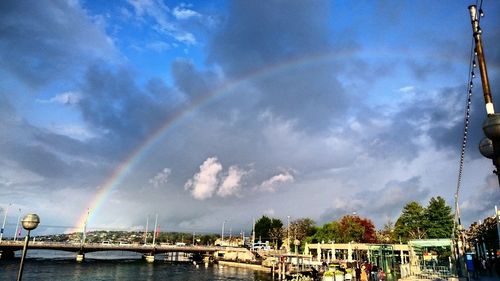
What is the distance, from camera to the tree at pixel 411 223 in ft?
288

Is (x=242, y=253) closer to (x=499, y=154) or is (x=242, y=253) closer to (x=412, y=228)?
(x=412, y=228)

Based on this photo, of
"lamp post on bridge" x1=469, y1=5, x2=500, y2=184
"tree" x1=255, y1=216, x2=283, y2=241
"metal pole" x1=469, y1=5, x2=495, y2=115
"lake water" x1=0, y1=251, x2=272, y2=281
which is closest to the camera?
"lamp post on bridge" x1=469, y1=5, x2=500, y2=184

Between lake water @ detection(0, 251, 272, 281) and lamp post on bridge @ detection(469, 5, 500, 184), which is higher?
lamp post on bridge @ detection(469, 5, 500, 184)

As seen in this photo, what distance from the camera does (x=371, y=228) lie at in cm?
12875

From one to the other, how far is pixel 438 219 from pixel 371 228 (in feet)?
148

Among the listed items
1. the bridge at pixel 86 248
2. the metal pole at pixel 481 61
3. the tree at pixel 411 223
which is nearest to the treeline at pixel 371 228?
the tree at pixel 411 223

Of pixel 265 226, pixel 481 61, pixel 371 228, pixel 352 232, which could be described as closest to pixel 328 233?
pixel 352 232

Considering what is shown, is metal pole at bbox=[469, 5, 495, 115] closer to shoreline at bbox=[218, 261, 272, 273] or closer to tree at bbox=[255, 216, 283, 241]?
shoreline at bbox=[218, 261, 272, 273]

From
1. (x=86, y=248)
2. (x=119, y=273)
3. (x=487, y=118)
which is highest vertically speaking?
(x=487, y=118)

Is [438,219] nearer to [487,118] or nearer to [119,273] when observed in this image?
[119,273]

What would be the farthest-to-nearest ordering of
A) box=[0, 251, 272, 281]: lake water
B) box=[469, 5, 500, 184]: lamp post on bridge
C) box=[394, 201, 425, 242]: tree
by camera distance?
box=[394, 201, 425, 242]: tree
box=[0, 251, 272, 281]: lake water
box=[469, 5, 500, 184]: lamp post on bridge

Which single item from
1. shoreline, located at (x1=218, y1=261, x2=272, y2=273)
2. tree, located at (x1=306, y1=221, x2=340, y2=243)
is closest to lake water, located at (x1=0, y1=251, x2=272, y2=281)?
shoreline, located at (x1=218, y1=261, x2=272, y2=273)

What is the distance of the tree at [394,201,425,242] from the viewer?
288 feet

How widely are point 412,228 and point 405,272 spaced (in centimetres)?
5187
